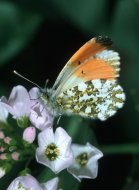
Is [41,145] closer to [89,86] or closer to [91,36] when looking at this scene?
[89,86]

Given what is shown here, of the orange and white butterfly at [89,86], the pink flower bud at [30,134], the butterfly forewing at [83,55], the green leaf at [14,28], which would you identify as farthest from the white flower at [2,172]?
the green leaf at [14,28]

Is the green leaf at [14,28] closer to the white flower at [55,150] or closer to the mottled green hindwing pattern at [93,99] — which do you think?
the mottled green hindwing pattern at [93,99]

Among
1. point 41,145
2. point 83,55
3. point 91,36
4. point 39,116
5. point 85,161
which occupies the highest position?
point 91,36

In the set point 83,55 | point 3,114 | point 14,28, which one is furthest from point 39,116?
point 14,28

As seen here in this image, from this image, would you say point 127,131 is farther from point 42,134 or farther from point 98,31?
point 42,134

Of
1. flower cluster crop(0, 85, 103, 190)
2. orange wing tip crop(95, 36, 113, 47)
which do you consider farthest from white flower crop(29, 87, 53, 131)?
orange wing tip crop(95, 36, 113, 47)

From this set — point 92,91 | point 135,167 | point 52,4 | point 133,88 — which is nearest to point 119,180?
point 135,167
